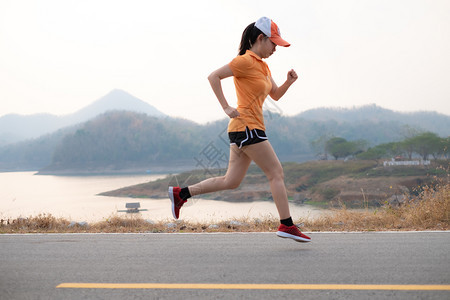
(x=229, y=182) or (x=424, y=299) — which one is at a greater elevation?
(x=229, y=182)

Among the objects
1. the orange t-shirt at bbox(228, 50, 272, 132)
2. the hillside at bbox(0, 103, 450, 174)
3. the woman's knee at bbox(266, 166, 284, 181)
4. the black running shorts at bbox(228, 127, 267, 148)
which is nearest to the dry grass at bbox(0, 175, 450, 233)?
the woman's knee at bbox(266, 166, 284, 181)

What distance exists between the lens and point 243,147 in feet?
12.0

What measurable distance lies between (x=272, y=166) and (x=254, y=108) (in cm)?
52

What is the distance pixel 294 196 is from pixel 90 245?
74.2 m

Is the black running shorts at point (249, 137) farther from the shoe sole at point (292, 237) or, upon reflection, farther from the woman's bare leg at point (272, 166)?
the shoe sole at point (292, 237)

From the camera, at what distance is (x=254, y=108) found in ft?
12.0

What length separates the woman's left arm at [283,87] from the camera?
4.08 meters

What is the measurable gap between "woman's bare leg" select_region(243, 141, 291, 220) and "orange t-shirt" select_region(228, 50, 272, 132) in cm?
18

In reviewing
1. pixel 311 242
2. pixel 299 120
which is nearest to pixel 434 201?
pixel 311 242

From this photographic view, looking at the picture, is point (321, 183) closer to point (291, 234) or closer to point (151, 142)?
point (151, 142)

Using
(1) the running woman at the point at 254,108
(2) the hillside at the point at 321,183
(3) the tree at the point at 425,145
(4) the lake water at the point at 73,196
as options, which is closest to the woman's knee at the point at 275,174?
(1) the running woman at the point at 254,108

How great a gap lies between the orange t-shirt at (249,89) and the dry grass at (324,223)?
5.46ft

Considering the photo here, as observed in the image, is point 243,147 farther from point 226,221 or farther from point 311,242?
point 226,221

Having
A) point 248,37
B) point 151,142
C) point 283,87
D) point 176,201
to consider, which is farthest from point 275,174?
point 151,142
